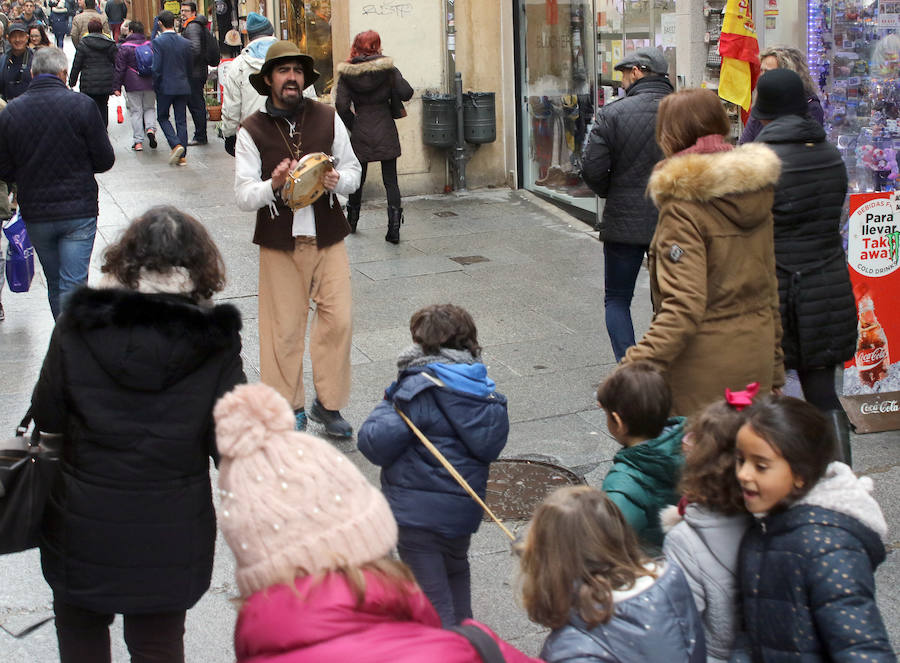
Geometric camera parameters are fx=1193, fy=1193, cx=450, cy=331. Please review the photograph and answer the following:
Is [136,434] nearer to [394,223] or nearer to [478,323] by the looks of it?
[478,323]

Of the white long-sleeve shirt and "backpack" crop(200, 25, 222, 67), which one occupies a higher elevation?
"backpack" crop(200, 25, 222, 67)

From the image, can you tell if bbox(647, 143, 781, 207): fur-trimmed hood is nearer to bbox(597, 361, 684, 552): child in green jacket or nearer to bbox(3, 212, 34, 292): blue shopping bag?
bbox(597, 361, 684, 552): child in green jacket

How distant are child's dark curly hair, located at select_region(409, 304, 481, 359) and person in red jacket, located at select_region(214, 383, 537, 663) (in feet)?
5.43

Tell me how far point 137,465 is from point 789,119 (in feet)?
9.68

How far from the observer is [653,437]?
→ 143 inches

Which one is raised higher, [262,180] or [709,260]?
[262,180]

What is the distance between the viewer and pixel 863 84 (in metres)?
7.75

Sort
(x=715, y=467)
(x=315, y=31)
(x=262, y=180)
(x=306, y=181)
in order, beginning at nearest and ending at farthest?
1. (x=715, y=467)
2. (x=306, y=181)
3. (x=262, y=180)
4. (x=315, y=31)

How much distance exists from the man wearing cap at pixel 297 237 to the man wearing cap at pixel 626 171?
1.38 m

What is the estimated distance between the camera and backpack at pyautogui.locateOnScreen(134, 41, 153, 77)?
16.0m

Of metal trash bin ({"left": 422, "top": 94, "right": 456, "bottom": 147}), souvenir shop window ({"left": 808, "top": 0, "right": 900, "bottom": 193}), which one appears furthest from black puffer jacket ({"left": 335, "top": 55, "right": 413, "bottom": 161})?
souvenir shop window ({"left": 808, "top": 0, "right": 900, "bottom": 193})

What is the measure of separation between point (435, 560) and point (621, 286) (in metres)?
3.04

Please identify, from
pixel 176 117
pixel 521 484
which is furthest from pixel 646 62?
pixel 176 117

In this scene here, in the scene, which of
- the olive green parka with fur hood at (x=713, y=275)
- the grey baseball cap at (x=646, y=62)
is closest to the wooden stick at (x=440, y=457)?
the olive green parka with fur hood at (x=713, y=275)
